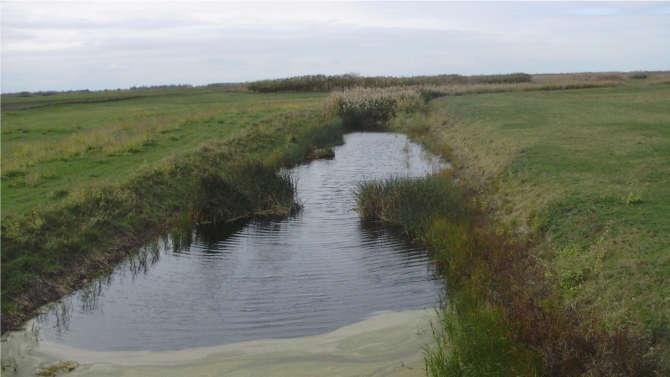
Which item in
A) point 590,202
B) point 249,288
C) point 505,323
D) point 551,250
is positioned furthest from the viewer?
point 590,202

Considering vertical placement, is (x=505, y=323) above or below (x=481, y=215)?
below

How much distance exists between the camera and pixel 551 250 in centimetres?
1180

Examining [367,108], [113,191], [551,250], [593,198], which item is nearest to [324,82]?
[367,108]

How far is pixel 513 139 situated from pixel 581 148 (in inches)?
134

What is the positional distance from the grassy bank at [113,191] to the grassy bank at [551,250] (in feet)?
14.3

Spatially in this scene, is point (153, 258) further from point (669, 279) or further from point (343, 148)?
Result: point (343, 148)

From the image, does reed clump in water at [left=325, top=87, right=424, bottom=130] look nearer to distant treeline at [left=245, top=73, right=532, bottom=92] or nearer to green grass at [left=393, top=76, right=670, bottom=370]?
green grass at [left=393, top=76, right=670, bottom=370]

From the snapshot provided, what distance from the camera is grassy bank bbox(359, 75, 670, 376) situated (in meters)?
8.14

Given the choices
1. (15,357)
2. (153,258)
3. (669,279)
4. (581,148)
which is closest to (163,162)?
(153,258)

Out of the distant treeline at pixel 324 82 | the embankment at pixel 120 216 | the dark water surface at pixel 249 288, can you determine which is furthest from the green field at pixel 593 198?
the distant treeline at pixel 324 82

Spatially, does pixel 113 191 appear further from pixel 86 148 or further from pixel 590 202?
pixel 590 202

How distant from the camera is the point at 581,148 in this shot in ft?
67.3

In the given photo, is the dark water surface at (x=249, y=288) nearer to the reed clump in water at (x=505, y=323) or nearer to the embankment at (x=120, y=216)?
the embankment at (x=120, y=216)

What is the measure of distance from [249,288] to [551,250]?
18.8 feet
